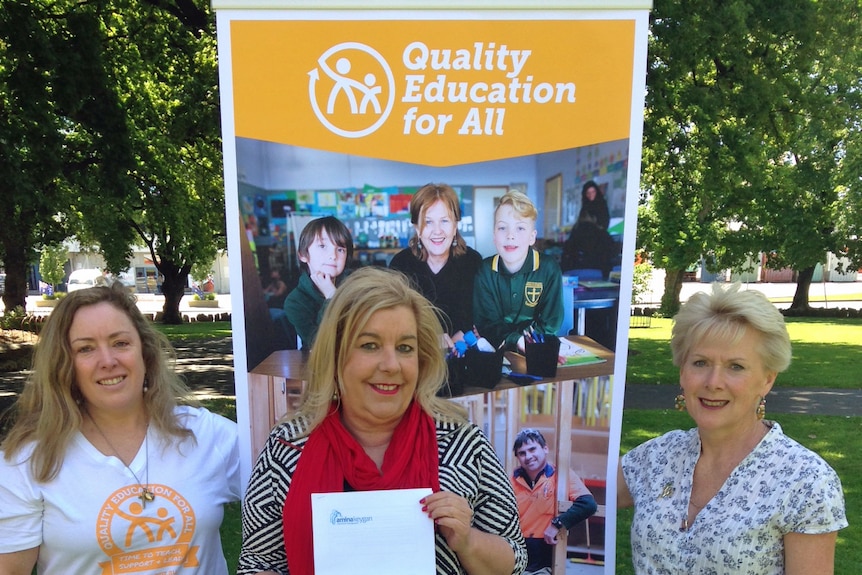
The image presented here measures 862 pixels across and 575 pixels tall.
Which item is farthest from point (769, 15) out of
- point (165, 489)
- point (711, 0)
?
point (165, 489)

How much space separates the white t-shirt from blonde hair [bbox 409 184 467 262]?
3.52 feet

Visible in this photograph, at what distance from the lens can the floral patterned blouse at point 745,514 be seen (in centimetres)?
170

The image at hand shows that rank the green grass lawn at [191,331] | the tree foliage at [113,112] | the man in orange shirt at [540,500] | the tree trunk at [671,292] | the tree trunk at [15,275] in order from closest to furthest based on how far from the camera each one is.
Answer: the man in orange shirt at [540,500] → the tree foliage at [113,112] → the tree trunk at [15,275] → the green grass lawn at [191,331] → the tree trunk at [671,292]

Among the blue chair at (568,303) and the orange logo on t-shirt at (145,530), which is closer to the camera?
the orange logo on t-shirt at (145,530)

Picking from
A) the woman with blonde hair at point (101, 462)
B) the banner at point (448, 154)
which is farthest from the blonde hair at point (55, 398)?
the banner at point (448, 154)

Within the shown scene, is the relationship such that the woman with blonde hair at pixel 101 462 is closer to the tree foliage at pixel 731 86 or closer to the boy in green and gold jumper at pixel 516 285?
the boy in green and gold jumper at pixel 516 285

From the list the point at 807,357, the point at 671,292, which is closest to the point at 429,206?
the point at 807,357

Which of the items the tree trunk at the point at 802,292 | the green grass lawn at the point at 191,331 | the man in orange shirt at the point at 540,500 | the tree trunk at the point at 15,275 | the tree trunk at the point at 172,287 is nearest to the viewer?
the man in orange shirt at the point at 540,500

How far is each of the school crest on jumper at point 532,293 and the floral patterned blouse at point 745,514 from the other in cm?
77

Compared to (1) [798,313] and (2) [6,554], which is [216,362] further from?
(1) [798,313]

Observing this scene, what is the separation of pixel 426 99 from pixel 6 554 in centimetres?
198

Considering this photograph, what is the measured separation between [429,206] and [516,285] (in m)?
0.46

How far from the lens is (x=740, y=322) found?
182 cm

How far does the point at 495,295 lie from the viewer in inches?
94.3
